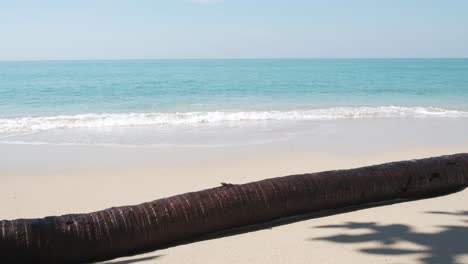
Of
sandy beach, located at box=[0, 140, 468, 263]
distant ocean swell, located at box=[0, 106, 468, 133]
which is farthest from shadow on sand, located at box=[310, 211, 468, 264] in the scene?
distant ocean swell, located at box=[0, 106, 468, 133]

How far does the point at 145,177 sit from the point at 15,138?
670cm

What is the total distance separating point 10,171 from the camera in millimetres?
8578

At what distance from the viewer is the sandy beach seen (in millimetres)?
4008

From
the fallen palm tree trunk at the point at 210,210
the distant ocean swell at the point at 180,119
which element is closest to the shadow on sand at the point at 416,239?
the fallen palm tree trunk at the point at 210,210

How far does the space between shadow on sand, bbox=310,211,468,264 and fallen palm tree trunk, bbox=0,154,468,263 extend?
1.53 feet

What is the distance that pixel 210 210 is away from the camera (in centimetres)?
439

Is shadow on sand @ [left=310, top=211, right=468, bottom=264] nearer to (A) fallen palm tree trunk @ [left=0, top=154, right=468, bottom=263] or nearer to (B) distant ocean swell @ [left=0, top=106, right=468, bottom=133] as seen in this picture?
(A) fallen palm tree trunk @ [left=0, top=154, right=468, bottom=263]

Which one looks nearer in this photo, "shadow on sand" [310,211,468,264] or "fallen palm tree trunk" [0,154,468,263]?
"fallen palm tree trunk" [0,154,468,263]

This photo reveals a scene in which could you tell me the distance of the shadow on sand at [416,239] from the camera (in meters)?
3.91

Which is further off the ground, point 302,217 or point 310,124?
point 310,124

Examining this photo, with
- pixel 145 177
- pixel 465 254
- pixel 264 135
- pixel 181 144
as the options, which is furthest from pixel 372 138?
pixel 465 254

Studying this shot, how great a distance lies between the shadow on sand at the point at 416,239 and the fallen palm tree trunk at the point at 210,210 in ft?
1.53

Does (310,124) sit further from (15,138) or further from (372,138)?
(15,138)

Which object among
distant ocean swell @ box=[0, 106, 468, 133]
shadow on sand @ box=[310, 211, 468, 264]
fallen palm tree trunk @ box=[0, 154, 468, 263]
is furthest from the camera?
distant ocean swell @ box=[0, 106, 468, 133]
